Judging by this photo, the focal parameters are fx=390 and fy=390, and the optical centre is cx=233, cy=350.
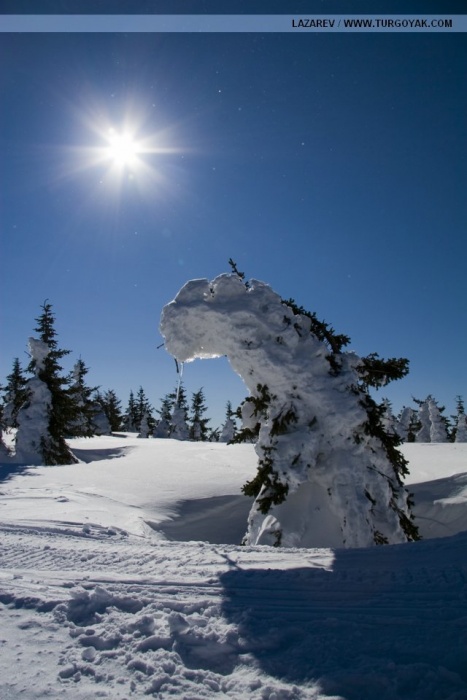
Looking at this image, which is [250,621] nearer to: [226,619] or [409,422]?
[226,619]

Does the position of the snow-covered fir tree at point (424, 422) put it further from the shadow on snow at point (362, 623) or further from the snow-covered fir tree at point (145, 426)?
the shadow on snow at point (362, 623)

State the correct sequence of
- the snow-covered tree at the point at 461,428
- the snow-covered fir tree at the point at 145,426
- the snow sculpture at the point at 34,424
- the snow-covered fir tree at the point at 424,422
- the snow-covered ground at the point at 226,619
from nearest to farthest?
the snow-covered ground at the point at 226,619 → the snow sculpture at the point at 34,424 → the snow-covered tree at the point at 461,428 → the snow-covered fir tree at the point at 424,422 → the snow-covered fir tree at the point at 145,426

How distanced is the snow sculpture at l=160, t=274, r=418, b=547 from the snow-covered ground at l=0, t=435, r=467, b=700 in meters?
3.78

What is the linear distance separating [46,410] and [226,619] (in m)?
20.9

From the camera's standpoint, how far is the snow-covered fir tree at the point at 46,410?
2081 centimetres

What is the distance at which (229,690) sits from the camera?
2.38 metres

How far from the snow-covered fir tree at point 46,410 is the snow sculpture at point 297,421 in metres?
14.3

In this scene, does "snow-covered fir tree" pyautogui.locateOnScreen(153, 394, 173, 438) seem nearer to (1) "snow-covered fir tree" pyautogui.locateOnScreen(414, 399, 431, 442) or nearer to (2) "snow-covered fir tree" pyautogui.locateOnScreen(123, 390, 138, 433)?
(2) "snow-covered fir tree" pyautogui.locateOnScreen(123, 390, 138, 433)

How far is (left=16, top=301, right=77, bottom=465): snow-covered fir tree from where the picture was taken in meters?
20.8

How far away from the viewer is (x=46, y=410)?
21.4 m

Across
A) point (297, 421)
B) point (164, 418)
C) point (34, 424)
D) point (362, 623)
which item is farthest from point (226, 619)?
point (164, 418)

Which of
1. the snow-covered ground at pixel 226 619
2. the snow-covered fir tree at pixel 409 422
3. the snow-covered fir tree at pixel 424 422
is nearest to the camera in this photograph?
the snow-covered ground at pixel 226 619

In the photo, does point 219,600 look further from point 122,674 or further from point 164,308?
point 164,308

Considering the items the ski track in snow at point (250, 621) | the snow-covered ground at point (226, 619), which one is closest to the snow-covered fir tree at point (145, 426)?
the snow-covered ground at point (226, 619)
